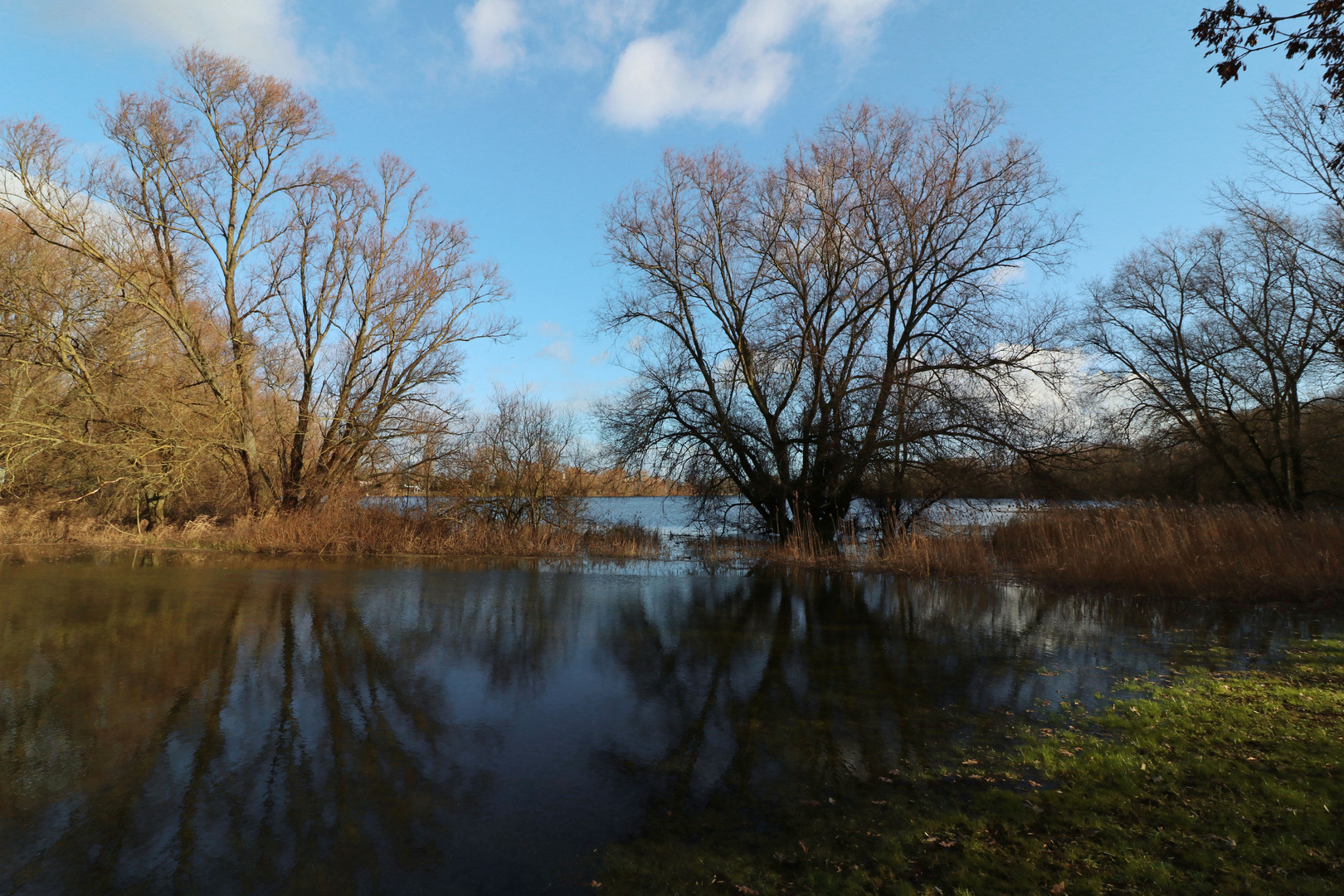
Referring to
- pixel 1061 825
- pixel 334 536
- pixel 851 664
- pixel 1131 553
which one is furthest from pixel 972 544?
pixel 334 536

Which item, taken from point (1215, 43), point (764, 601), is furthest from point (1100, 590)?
point (1215, 43)

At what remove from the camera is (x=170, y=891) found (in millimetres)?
3436

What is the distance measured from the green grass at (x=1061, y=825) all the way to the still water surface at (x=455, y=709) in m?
0.33

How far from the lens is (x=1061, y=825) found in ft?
13.2

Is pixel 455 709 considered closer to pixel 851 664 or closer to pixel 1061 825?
pixel 851 664

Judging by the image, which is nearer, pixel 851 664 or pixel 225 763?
pixel 225 763

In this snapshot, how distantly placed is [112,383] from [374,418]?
684 centimetres

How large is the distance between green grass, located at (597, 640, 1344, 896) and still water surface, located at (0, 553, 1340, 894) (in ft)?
1.09

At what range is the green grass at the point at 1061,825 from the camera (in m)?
3.49

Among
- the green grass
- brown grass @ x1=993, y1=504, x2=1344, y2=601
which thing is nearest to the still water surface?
the green grass

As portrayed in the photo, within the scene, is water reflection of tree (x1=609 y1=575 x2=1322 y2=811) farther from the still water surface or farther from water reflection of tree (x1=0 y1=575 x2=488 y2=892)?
water reflection of tree (x1=0 y1=575 x2=488 y2=892)

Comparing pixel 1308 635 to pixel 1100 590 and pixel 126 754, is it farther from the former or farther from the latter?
pixel 126 754

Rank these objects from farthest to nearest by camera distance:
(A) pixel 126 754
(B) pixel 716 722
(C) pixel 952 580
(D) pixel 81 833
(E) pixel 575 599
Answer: (C) pixel 952 580
(E) pixel 575 599
(B) pixel 716 722
(A) pixel 126 754
(D) pixel 81 833

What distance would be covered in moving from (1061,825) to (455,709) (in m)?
4.84
